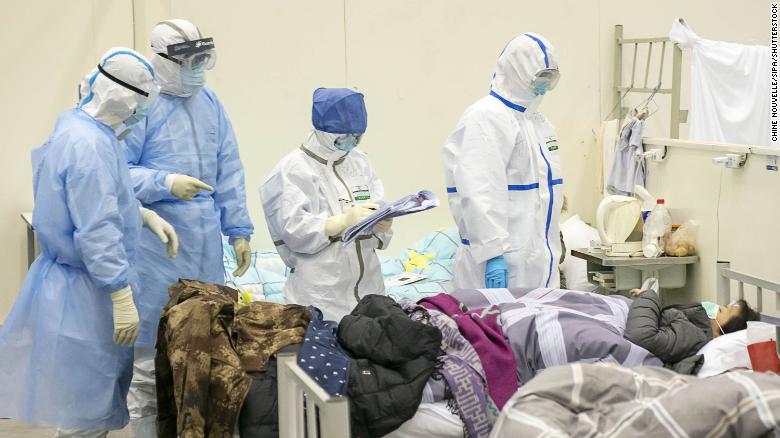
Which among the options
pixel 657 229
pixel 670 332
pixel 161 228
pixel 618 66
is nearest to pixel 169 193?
pixel 161 228

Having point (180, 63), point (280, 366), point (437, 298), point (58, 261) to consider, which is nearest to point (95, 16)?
point (180, 63)

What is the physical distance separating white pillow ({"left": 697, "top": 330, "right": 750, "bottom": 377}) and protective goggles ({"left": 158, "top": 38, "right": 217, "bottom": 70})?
2.04 m

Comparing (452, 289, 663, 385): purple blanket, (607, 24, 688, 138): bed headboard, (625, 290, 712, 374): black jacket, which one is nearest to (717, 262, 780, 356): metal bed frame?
(625, 290, 712, 374): black jacket

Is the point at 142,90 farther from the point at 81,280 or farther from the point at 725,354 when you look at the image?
the point at 725,354

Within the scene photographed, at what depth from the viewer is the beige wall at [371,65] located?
5.57 metres

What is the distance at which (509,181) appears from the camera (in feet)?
13.3

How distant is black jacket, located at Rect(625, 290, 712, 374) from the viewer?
3.09 m

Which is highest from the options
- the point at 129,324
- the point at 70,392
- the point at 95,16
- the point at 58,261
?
the point at 95,16

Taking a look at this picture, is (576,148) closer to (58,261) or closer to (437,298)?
(437,298)

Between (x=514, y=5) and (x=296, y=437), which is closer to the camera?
(x=296, y=437)

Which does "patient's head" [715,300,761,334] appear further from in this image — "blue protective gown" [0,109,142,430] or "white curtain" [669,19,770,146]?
"white curtain" [669,19,770,146]

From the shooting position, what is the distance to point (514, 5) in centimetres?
630

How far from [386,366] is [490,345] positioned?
0.34 metres

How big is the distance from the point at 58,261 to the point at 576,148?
412cm
